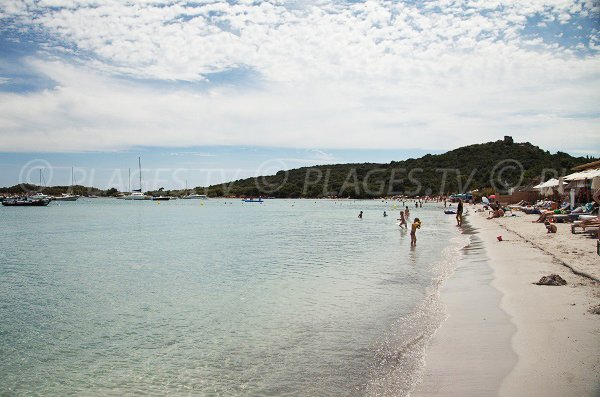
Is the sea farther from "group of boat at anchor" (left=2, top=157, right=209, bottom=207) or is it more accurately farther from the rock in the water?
"group of boat at anchor" (left=2, top=157, right=209, bottom=207)

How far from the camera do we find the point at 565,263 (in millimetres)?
13055

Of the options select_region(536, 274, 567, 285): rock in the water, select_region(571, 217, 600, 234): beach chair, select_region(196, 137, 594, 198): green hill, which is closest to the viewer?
select_region(536, 274, 567, 285): rock in the water

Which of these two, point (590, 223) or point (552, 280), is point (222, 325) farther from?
point (590, 223)

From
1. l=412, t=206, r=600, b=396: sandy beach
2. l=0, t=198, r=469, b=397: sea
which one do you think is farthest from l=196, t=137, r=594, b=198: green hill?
l=412, t=206, r=600, b=396: sandy beach

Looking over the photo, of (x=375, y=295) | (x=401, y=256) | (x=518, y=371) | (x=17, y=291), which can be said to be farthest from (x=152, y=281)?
(x=518, y=371)

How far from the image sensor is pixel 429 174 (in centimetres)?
14062

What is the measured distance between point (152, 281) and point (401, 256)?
10109mm

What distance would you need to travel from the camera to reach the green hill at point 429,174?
109 m

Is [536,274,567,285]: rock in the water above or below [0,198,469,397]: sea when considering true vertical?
above

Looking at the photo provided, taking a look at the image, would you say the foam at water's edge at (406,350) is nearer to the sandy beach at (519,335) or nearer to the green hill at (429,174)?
the sandy beach at (519,335)

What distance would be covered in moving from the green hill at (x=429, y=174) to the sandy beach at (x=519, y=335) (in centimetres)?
6899

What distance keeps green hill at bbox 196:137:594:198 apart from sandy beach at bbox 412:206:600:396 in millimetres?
68985

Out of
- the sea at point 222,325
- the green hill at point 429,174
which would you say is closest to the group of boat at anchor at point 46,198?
the green hill at point 429,174

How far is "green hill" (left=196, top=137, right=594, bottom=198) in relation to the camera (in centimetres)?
10894
